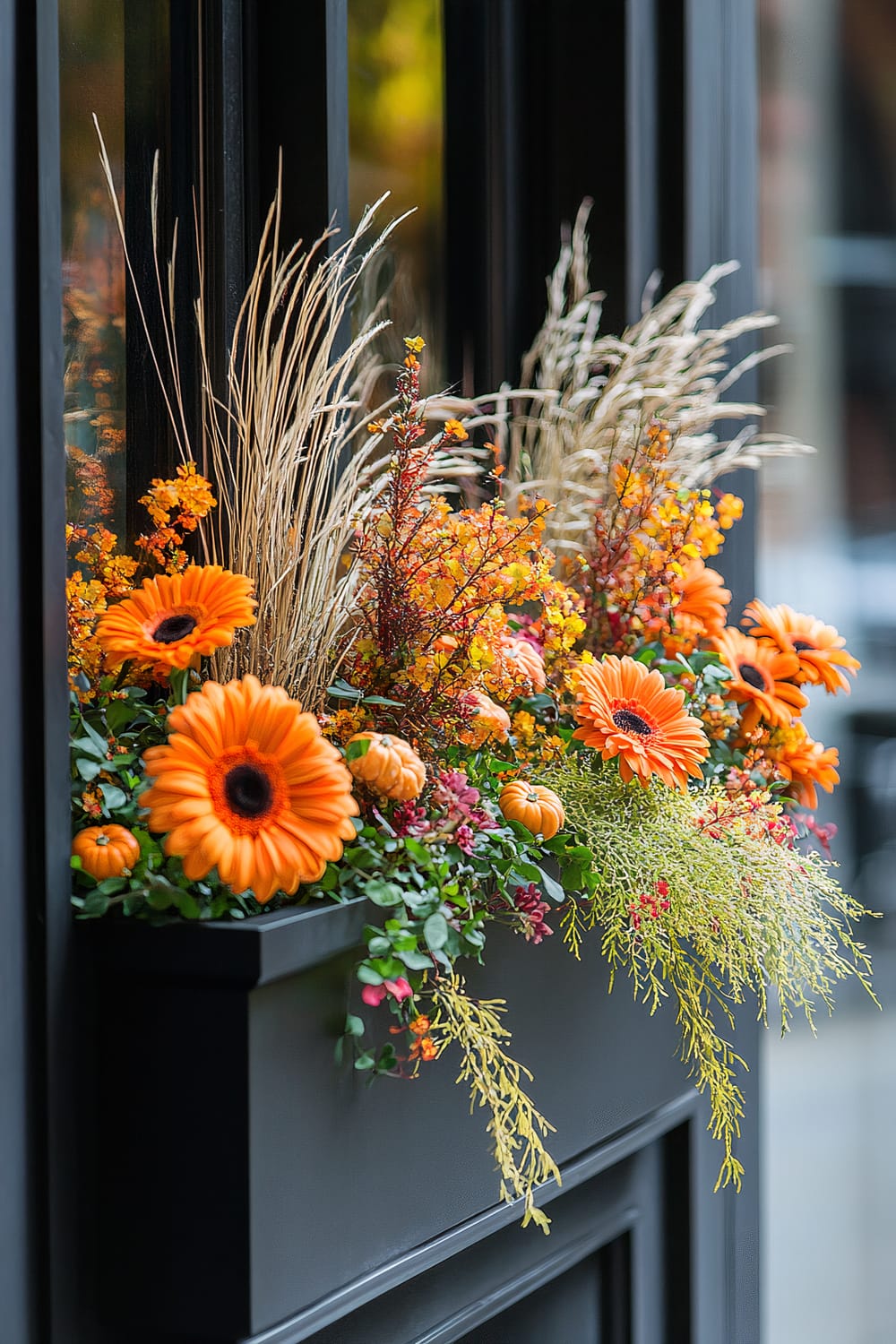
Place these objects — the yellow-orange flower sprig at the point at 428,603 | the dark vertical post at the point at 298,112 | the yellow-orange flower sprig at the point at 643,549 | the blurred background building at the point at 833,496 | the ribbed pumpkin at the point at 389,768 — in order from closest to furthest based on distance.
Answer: the ribbed pumpkin at the point at 389,768, the yellow-orange flower sprig at the point at 428,603, the dark vertical post at the point at 298,112, the yellow-orange flower sprig at the point at 643,549, the blurred background building at the point at 833,496

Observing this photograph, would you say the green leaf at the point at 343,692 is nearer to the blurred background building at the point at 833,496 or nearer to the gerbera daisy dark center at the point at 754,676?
the gerbera daisy dark center at the point at 754,676

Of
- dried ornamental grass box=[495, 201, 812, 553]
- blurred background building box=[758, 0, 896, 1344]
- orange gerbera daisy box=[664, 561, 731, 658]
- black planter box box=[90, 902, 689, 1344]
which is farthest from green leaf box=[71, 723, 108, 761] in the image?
blurred background building box=[758, 0, 896, 1344]

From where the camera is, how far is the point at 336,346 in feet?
3.50

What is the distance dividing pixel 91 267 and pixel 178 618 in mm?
302

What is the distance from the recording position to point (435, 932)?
2.60 feet

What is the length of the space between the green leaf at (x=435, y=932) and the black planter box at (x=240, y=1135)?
41 mm

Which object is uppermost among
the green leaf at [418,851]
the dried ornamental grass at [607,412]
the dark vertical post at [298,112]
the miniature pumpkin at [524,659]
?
the dark vertical post at [298,112]

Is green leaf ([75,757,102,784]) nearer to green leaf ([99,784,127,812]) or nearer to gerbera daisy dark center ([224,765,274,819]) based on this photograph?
green leaf ([99,784,127,812])

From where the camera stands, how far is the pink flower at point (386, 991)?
2.51 ft

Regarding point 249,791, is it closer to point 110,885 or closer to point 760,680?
point 110,885

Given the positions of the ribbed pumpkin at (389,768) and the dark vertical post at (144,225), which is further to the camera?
the dark vertical post at (144,225)

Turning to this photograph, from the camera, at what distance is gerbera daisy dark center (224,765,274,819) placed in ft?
2.40

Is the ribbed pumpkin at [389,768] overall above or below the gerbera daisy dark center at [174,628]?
below

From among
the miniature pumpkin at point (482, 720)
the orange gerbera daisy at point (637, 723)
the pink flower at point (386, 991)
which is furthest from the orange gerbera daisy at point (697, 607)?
the pink flower at point (386, 991)
